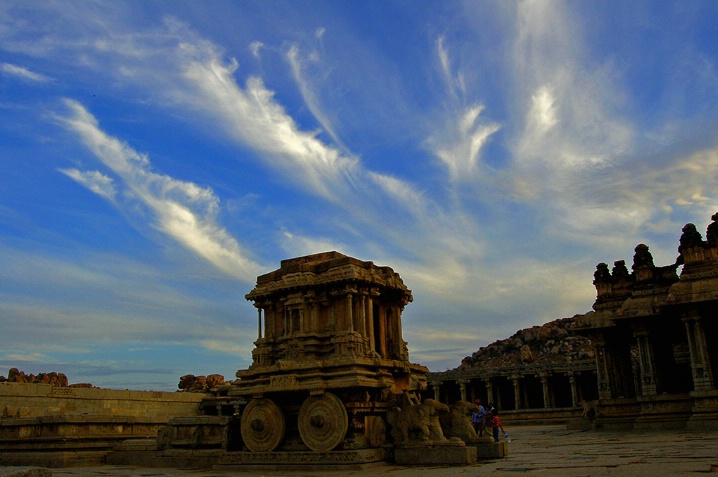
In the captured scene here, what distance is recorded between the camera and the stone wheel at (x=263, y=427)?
48.8 ft

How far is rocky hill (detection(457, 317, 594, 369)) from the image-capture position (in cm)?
8044

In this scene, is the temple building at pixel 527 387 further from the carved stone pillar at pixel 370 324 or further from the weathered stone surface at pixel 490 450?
the carved stone pillar at pixel 370 324

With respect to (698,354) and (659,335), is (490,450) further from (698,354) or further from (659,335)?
(659,335)

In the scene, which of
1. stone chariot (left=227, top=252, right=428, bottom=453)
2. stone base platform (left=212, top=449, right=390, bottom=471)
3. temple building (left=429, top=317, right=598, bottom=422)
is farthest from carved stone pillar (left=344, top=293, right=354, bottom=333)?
temple building (left=429, top=317, right=598, bottom=422)

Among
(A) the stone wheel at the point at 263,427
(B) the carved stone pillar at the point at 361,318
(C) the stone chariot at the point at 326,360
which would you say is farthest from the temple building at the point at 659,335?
(A) the stone wheel at the point at 263,427

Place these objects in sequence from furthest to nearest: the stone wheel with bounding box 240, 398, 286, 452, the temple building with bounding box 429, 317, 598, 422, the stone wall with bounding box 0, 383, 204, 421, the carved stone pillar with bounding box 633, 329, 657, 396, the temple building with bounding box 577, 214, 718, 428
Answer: the temple building with bounding box 429, 317, 598, 422
the carved stone pillar with bounding box 633, 329, 657, 396
the stone wall with bounding box 0, 383, 204, 421
the temple building with bounding box 577, 214, 718, 428
the stone wheel with bounding box 240, 398, 286, 452

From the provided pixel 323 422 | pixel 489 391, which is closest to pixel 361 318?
A: pixel 323 422

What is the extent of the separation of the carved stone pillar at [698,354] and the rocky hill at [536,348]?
5316cm

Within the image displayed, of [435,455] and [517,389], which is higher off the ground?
[517,389]

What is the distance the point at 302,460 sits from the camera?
14062mm

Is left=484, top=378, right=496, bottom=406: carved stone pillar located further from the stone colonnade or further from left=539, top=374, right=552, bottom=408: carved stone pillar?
left=539, top=374, right=552, bottom=408: carved stone pillar

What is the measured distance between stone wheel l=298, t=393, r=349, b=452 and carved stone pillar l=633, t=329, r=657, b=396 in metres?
18.7

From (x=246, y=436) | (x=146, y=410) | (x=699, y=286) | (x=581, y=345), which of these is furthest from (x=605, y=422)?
(x=581, y=345)

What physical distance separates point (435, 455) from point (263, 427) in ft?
14.1
